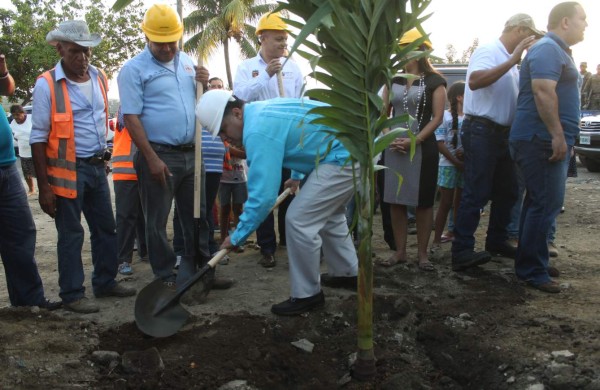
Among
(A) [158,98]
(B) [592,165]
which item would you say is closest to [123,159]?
(A) [158,98]

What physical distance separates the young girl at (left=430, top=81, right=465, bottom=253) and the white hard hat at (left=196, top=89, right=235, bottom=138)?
2694 millimetres

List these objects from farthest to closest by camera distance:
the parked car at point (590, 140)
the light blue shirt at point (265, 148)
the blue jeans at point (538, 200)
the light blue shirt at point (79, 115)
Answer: the parked car at point (590, 140) → the blue jeans at point (538, 200) → the light blue shirt at point (79, 115) → the light blue shirt at point (265, 148)

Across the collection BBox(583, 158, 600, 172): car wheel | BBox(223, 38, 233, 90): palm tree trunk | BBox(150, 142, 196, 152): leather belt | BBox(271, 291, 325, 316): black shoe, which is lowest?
BBox(271, 291, 325, 316): black shoe

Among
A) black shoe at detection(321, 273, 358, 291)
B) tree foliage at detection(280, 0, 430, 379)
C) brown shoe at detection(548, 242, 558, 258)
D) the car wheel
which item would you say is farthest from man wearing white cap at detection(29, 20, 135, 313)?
the car wheel

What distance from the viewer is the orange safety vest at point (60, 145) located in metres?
4.14

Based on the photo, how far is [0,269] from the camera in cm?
581

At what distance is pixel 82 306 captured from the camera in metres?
4.22

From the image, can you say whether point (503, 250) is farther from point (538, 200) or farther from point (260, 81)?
point (260, 81)

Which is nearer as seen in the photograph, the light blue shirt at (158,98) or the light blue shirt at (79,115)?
the light blue shirt at (79,115)

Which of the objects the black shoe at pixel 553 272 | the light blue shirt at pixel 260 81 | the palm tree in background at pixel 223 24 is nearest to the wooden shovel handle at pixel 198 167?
the light blue shirt at pixel 260 81

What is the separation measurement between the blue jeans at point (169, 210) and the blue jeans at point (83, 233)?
0.30m

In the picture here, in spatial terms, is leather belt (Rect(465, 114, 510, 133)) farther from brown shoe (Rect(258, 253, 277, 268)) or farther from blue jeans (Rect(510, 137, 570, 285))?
brown shoe (Rect(258, 253, 277, 268))

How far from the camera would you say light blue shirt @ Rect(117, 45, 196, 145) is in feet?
14.1

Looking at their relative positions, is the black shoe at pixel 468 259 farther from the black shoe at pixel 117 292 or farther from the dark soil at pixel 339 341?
the black shoe at pixel 117 292
